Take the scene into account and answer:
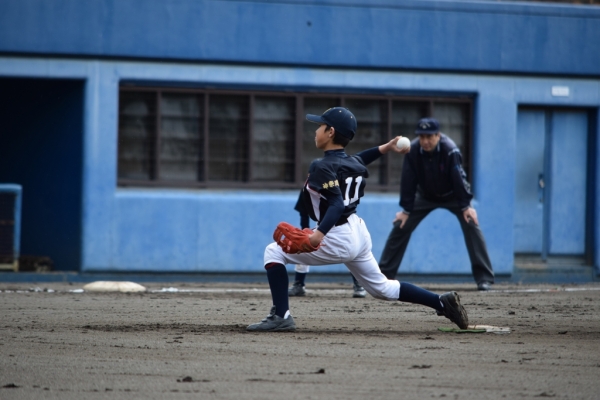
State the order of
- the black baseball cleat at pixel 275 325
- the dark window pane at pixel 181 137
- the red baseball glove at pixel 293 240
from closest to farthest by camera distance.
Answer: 1. the red baseball glove at pixel 293 240
2. the black baseball cleat at pixel 275 325
3. the dark window pane at pixel 181 137

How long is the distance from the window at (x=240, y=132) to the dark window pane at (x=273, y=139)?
0.05 feet

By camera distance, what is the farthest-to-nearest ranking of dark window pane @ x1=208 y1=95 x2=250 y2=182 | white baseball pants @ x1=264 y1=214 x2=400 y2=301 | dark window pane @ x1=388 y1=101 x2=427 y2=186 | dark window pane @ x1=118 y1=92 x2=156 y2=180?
dark window pane @ x1=388 y1=101 x2=427 y2=186, dark window pane @ x1=208 y1=95 x2=250 y2=182, dark window pane @ x1=118 y1=92 x2=156 y2=180, white baseball pants @ x1=264 y1=214 x2=400 y2=301

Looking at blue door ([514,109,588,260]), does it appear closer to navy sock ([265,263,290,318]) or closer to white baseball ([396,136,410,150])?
white baseball ([396,136,410,150])

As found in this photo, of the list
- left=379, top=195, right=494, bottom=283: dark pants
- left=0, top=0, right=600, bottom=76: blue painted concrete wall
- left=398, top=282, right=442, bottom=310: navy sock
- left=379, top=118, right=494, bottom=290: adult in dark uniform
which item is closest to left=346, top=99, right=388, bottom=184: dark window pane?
left=0, top=0, right=600, bottom=76: blue painted concrete wall

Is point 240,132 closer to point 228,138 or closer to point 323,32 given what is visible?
point 228,138

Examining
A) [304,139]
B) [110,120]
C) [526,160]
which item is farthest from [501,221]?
[110,120]

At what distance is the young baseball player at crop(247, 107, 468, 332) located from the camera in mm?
7945

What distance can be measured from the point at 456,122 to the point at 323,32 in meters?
2.59

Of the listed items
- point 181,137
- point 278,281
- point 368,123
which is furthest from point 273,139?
point 278,281

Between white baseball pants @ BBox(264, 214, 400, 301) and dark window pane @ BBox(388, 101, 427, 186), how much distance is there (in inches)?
305

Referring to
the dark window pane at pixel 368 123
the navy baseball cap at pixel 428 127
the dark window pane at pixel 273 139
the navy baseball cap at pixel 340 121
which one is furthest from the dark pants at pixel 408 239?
Result: the navy baseball cap at pixel 340 121

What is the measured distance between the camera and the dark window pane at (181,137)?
594 inches

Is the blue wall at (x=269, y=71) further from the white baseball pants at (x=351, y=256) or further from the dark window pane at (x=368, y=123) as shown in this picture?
the white baseball pants at (x=351, y=256)

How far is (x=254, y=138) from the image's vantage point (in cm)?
1544
